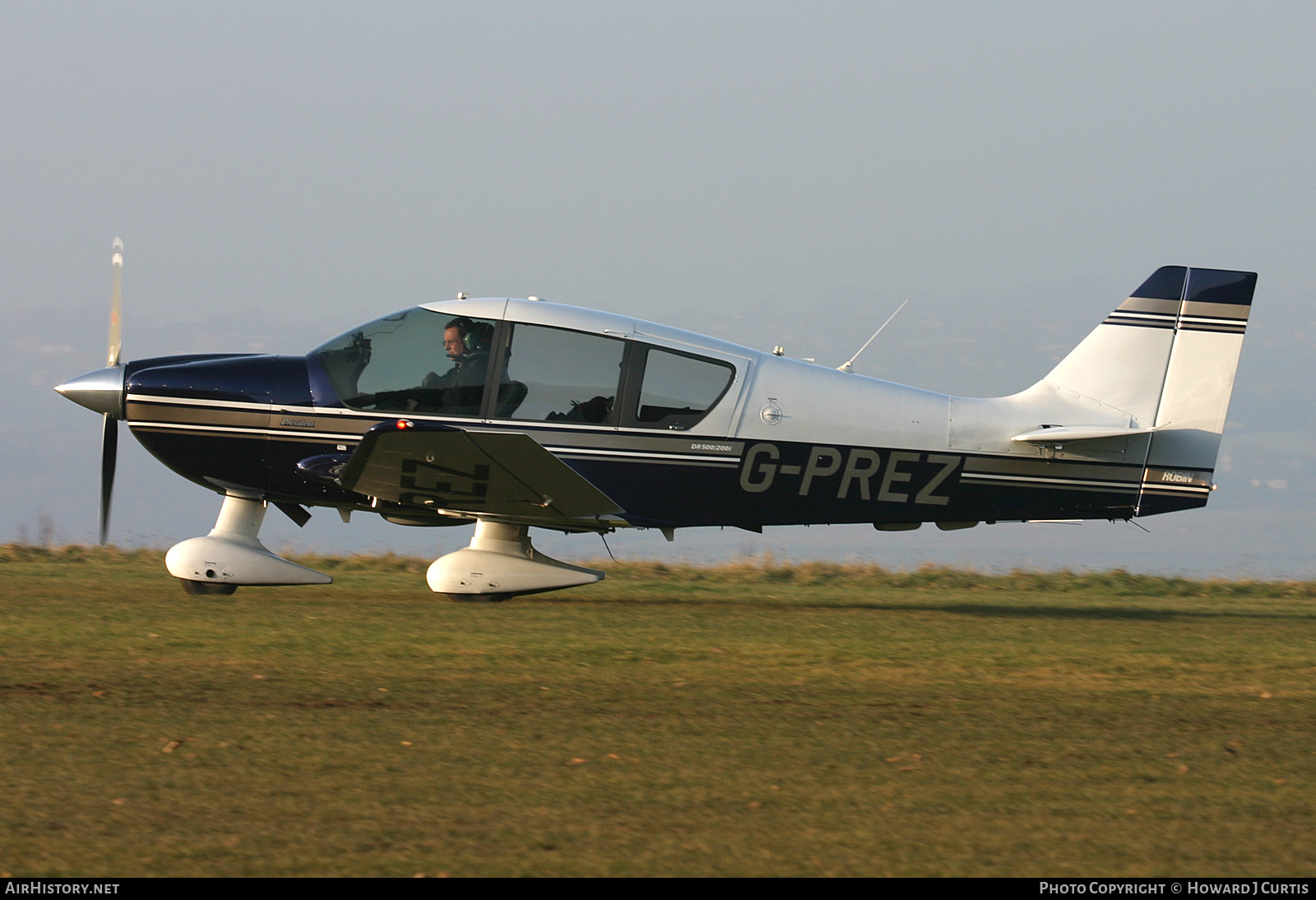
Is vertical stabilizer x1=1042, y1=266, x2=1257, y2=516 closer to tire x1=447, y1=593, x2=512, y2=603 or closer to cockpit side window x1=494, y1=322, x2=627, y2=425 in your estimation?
cockpit side window x1=494, y1=322, x2=627, y2=425

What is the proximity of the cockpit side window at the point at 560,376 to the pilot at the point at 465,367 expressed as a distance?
17 cm

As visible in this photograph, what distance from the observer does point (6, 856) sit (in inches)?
128

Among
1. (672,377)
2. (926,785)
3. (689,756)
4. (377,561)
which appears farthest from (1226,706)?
(377,561)

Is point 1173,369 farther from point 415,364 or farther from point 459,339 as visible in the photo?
point 415,364

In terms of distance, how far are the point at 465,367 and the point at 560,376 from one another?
0.70 metres

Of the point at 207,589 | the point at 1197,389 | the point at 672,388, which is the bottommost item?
the point at 207,589

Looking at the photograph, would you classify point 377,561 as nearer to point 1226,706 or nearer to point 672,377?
point 672,377

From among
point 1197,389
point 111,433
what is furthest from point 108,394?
point 1197,389

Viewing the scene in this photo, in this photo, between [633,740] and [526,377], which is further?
[526,377]

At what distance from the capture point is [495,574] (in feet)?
27.7

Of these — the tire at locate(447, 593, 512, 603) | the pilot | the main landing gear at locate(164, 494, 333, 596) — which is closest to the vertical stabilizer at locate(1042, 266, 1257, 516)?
the pilot

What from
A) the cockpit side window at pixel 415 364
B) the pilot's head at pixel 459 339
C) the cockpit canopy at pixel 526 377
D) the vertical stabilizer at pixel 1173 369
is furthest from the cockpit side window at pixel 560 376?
the vertical stabilizer at pixel 1173 369

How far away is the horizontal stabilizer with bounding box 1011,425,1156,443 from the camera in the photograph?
8.51 m

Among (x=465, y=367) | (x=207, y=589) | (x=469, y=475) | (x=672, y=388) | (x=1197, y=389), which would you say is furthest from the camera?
(x=1197, y=389)
